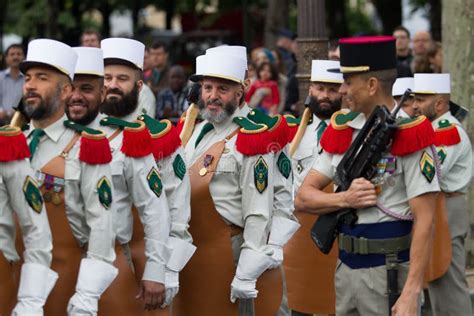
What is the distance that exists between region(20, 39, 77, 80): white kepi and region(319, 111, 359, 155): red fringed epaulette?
4.53 ft

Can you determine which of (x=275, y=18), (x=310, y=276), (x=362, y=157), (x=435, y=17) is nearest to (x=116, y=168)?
(x=362, y=157)

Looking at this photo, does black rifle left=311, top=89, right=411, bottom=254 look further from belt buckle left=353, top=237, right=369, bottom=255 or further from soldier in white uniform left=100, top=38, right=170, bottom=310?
soldier in white uniform left=100, top=38, right=170, bottom=310

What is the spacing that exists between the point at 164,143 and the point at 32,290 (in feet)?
5.96

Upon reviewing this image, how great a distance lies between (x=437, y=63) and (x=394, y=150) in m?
9.64

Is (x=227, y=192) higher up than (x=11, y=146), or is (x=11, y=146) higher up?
(x=11, y=146)

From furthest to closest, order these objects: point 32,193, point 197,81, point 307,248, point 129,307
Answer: point 307,248 → point 197,81 → point 129,307 → point 32,193

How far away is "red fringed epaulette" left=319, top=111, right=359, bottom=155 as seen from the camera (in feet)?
24.7

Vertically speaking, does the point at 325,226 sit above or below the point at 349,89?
below

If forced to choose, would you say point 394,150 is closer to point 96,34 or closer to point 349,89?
point 349,89

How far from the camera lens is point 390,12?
104ft

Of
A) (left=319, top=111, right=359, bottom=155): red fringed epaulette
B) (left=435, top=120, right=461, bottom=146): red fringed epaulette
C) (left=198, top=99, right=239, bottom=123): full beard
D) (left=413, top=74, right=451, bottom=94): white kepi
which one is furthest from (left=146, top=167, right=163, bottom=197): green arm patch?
(left=413, top=74, right=451, bottom=94): white kepi

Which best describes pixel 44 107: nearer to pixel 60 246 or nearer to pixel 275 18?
pixel 60 246

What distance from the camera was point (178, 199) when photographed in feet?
27.3

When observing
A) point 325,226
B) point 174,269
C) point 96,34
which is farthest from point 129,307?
point 96,34
